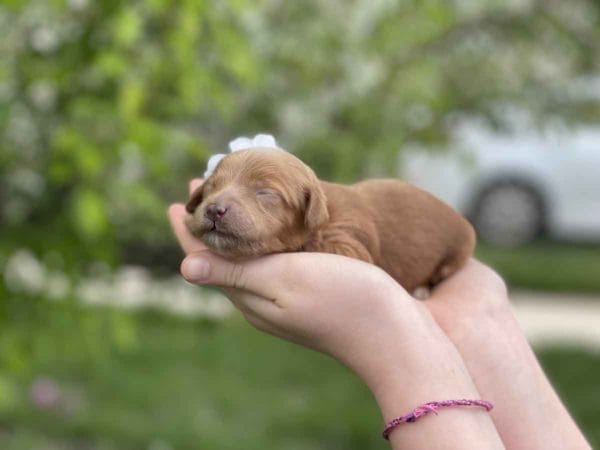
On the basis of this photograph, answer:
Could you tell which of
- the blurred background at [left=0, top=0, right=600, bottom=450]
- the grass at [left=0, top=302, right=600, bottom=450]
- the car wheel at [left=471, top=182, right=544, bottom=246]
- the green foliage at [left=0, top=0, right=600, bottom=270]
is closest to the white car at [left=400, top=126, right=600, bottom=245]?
the car wheel at [left=471, top=182, right=544, bottom=246]

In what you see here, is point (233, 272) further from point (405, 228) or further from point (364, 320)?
point (405, 228)

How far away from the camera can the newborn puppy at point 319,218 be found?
6.87 ft

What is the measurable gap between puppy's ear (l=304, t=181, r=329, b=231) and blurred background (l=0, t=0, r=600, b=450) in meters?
1.16

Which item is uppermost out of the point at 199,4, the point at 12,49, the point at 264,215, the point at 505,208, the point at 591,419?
the point at 505,208

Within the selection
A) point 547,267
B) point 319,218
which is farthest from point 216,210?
point 547,267

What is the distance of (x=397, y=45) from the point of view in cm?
495

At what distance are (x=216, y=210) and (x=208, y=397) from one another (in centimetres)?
447

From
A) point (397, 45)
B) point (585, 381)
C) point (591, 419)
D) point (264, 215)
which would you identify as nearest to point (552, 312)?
point (585, 381)

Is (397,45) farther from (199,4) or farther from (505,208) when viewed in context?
(505,208)

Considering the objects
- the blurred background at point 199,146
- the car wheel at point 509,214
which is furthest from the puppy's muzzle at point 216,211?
the car wheel at point 509,214

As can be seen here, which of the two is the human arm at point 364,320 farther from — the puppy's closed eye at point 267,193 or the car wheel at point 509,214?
the car wheel at point 509,214

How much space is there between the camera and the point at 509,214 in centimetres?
1305

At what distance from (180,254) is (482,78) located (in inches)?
76.0

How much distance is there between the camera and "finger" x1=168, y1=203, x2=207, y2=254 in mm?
2248
